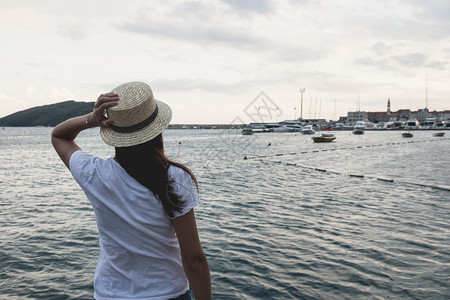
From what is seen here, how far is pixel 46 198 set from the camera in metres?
18.5

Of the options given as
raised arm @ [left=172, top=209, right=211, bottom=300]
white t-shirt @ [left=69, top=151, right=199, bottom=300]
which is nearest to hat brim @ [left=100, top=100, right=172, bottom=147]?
white t-shirt @ [left=69, top=151, right=199, bottom=300]

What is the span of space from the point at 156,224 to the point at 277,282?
248 inches

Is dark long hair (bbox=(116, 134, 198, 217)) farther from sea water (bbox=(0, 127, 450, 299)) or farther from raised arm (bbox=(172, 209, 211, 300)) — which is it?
sea water (bbox=(0, 127, 450, 299))

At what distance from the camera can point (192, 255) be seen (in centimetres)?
207

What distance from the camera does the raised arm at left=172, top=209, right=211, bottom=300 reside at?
2.03m

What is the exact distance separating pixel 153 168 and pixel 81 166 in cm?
50

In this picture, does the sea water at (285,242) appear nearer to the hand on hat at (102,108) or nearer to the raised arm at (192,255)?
the hand on hat at (102,108)

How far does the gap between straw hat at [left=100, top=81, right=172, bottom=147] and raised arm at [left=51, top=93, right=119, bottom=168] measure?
0.05 m

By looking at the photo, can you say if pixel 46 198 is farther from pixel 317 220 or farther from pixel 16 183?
pixel 317 220

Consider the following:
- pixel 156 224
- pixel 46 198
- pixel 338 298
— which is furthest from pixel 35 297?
pixel 46 198

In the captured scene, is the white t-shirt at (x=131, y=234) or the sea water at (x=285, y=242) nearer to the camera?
the white t-shirt at (x=131, y=234)

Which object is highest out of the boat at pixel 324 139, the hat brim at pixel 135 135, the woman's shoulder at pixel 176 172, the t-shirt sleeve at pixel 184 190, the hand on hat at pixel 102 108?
the hand on hat at pixel 102 108

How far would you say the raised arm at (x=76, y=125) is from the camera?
211 centimetres

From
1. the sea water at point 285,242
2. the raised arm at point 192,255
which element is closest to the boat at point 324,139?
the sea water at point 285,242
